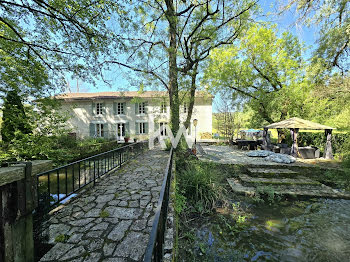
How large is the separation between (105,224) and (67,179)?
164 inches

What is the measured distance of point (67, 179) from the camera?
5.57 m

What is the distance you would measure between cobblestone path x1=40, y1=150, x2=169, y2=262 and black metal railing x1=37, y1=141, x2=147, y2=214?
278 mm

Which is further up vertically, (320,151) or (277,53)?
(277,53)

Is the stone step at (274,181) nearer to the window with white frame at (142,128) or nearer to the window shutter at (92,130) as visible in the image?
the window with white frame at (142,128)

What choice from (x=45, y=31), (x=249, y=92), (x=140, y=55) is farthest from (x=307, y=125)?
(x=45, y=31)

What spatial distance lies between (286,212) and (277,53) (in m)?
13.0

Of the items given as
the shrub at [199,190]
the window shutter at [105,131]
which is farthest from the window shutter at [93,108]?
the shrub at [199,190]

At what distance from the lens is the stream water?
3.01 metres

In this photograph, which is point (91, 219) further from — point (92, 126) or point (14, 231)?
point (92, 126)

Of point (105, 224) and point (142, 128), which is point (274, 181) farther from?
point (142, 128)

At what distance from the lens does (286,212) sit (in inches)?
178

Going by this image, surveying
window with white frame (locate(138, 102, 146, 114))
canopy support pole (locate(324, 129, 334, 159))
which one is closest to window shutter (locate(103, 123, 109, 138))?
window with white frame (locate(138, 102, 146, 114))

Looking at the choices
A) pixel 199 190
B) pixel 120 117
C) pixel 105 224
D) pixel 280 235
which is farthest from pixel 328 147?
pixel 120 117

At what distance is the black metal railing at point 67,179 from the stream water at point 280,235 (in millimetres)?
3035
